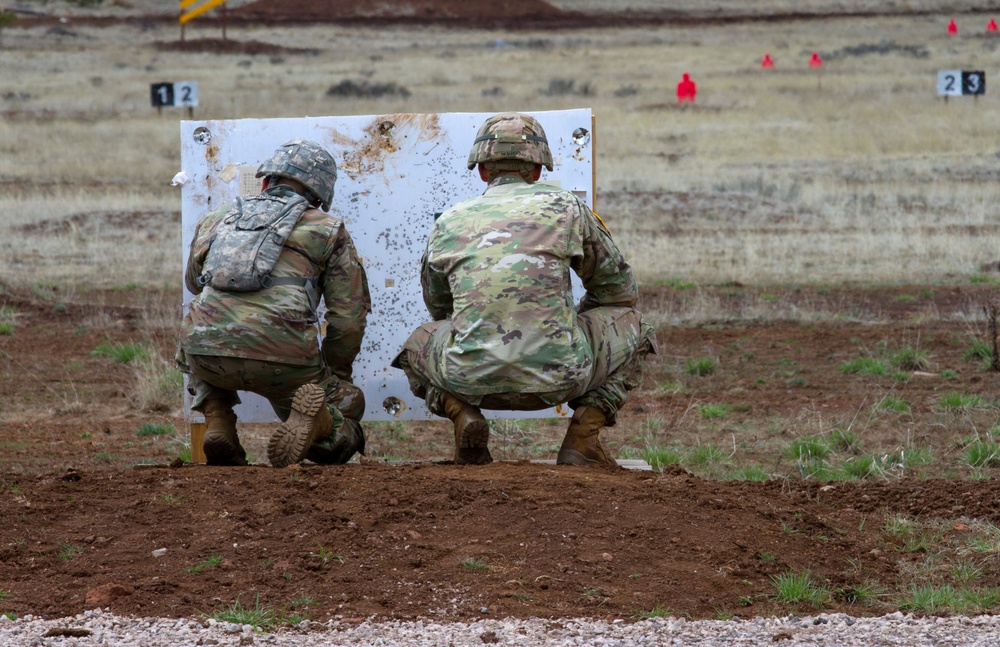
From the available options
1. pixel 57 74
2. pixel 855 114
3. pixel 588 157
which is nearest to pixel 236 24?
pixel 57 74

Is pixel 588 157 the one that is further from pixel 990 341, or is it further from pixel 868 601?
pixel 990 341

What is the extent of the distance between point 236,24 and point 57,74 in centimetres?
1422

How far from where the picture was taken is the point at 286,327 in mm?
5676

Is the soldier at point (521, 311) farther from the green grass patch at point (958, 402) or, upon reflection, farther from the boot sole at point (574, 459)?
the green grass patch at point (958, 402)

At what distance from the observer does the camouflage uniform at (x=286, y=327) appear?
564 centimetres

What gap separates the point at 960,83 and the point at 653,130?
7.47 metres

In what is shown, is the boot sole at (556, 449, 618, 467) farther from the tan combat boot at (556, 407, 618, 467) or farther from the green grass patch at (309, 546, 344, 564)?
the green grass patch at (309, 546, 344, 564)

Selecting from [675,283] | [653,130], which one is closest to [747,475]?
[675,283]

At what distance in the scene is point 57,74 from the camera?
38031mm

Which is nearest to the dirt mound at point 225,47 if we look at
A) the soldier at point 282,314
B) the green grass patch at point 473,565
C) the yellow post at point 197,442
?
the yellow post at point 197,442

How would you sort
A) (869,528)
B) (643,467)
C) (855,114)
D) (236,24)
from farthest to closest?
1. (236,24)
2. (855,114)
3. (643,467)
4. (869,528)

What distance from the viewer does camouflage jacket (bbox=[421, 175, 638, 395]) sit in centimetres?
539

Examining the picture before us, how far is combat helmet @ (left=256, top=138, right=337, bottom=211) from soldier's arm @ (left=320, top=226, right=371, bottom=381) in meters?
0.24

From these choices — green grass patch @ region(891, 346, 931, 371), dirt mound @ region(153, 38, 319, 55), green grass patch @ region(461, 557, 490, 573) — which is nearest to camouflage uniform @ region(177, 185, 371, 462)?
green grass patch @ region(461, 557, 490, 573)
